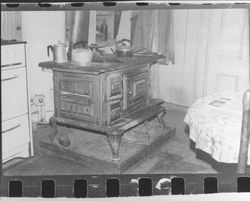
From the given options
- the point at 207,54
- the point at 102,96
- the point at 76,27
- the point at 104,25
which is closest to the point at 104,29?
the point at 104,25

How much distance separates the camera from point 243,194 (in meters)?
1.86

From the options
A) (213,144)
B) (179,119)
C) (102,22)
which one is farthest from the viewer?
(179,119)

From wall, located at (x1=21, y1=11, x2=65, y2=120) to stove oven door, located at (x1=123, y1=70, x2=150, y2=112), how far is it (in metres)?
0.54

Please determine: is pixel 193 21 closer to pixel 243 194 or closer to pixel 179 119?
pixel 179 119

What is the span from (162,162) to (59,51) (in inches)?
40.1

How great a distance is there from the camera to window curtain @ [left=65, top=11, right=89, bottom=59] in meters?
1.99

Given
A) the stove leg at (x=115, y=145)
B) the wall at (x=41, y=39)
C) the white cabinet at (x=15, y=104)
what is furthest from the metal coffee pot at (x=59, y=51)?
the stove leg at (x=115, y=145)

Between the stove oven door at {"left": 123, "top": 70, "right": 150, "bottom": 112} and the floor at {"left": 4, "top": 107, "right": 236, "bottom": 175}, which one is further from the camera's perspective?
the stove oven door at {"left": 123, "top": 70, "right": 150, "bottom": 112}

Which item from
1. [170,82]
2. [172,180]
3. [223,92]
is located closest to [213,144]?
[172,180]

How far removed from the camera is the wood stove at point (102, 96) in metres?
2.21

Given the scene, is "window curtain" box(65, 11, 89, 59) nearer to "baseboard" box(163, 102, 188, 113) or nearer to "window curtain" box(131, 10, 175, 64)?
"window curtain" box(131, 10, 175, 64)

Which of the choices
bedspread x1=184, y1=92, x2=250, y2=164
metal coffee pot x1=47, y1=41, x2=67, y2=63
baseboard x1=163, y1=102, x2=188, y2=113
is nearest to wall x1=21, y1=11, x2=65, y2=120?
metal coffee pot x1=47, y1=41, x2=67, y2=63

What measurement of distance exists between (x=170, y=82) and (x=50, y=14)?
94 cm

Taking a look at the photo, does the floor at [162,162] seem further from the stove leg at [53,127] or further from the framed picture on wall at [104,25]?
the framed picture on wall at [104,25]
